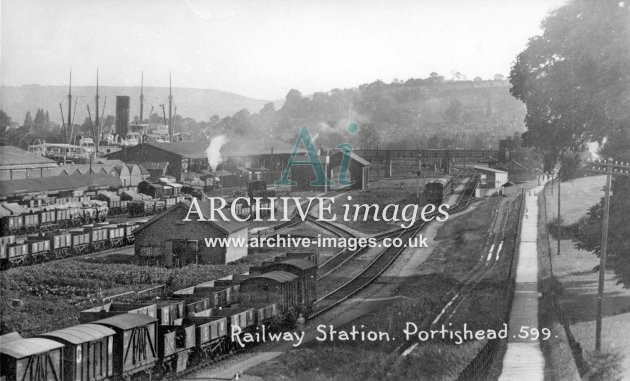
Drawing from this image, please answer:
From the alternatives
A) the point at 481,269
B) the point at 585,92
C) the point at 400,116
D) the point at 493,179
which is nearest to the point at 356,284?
the point at 481,269

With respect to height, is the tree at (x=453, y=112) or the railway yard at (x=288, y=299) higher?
the tree at (x=453, y=112)

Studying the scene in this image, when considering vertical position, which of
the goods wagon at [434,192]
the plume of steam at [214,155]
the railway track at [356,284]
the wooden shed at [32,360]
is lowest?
the railway track at [356,284]

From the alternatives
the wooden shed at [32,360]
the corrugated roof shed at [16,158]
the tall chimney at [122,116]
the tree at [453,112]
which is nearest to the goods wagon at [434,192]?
the corrugated roof shed at [16,158]

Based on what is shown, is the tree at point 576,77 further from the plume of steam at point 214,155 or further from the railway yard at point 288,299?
the plume of steam at point 214,155

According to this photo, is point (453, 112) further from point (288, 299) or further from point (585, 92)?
point (288, 299)

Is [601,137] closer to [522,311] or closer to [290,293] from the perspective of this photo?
[522,311]

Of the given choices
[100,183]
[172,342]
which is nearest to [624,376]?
[172,342]
